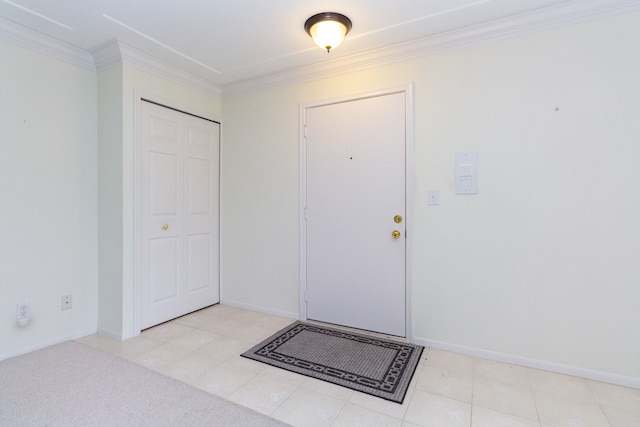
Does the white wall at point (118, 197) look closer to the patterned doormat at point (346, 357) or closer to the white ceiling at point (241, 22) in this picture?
the white ceiling at point (241, 22)

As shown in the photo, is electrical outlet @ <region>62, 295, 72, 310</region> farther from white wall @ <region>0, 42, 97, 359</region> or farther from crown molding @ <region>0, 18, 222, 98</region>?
crown molding @ <region>0, 18, 222, 98</region>

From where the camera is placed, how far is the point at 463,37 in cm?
235

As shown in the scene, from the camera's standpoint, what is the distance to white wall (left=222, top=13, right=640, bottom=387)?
6.49 feet

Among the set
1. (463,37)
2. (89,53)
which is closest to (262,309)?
(89,53)

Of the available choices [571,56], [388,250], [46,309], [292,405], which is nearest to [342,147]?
[388,250]

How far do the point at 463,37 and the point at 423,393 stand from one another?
2461mm

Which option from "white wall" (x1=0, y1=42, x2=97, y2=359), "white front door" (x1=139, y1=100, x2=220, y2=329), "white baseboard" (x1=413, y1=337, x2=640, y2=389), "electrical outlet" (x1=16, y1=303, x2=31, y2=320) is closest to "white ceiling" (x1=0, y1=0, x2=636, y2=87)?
"white wall" (x1=0, y1=42, x2=97, y2=359)

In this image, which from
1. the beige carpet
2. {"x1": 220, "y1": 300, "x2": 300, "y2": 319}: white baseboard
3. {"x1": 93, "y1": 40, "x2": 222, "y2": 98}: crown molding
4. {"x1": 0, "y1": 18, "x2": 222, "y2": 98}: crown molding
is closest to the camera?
the beige carpet

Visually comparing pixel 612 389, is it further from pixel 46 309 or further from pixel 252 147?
pixel 46 309

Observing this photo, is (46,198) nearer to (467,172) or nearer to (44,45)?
(44,45)

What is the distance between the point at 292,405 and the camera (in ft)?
5.84

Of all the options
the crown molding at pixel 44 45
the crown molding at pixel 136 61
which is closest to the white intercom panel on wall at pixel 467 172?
the crown molding at pixel 136 61

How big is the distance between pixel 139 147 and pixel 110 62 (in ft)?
2.38

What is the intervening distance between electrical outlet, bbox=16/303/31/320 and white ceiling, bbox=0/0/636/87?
2038 millimetres
